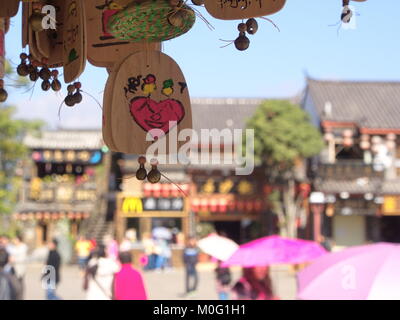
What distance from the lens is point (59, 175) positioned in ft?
104

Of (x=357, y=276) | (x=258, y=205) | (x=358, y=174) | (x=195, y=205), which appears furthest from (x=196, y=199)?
(x=357, y=276)

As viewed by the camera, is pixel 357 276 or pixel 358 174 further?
pixel 358 174

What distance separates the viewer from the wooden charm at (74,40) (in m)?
2.45

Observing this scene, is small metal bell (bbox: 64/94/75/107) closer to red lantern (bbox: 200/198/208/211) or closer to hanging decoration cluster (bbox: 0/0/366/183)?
hanging decoration cluster (bbox: 0/0/366/183)

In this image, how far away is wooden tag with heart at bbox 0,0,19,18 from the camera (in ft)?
9.01

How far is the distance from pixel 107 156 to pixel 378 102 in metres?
12.9

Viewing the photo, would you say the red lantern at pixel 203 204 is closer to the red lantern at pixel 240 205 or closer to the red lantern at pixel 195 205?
the red lantern at pixel 195 205

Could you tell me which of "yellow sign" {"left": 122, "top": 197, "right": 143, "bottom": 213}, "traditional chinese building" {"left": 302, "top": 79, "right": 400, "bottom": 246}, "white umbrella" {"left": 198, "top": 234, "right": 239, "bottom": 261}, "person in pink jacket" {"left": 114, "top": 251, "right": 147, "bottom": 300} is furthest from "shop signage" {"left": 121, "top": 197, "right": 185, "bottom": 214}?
"person in pink jacket" {"left": 114, "top": 251, "right": 147, "bottom": 300}

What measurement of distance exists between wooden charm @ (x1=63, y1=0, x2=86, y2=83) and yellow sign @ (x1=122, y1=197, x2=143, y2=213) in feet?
77.8

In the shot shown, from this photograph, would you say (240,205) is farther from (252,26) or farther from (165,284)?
(252,26)

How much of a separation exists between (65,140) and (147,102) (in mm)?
29466

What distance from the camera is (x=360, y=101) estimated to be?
27.5 metres

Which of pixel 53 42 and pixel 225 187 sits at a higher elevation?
pixel 53 42
